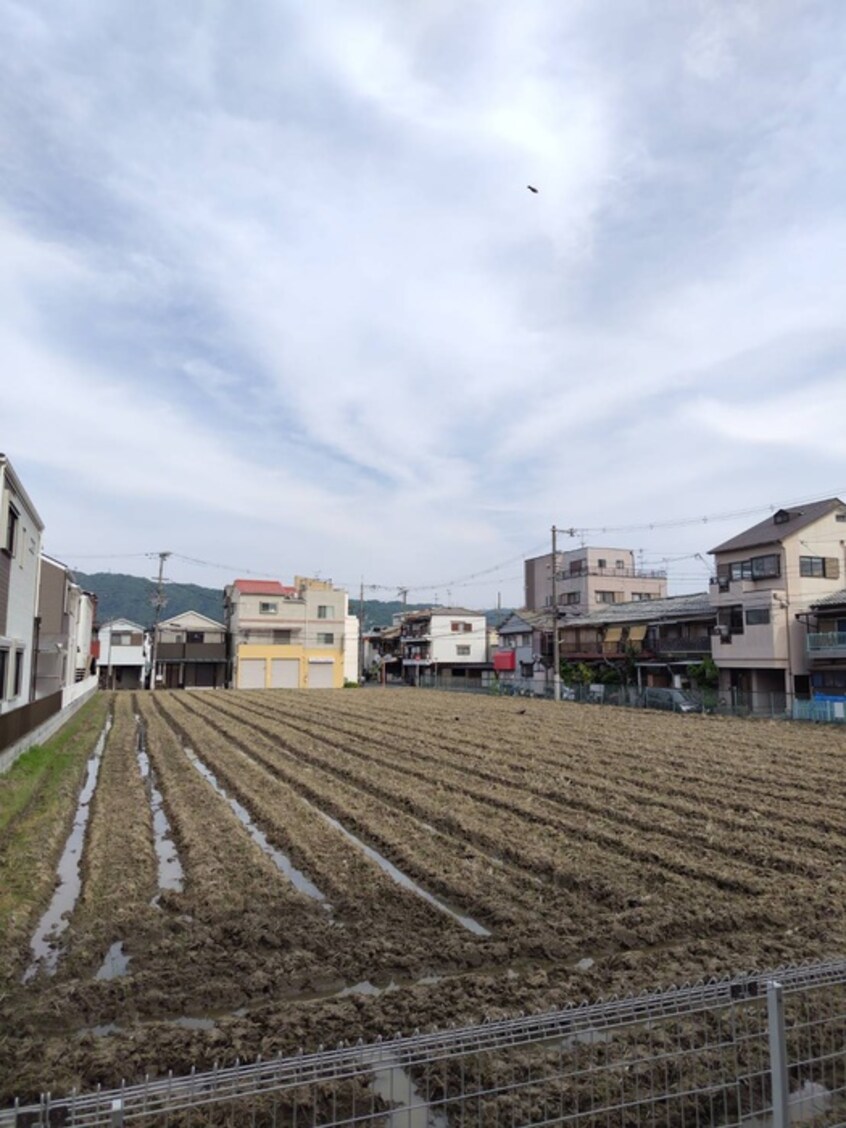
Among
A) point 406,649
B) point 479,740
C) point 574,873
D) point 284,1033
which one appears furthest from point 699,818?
point 406,649

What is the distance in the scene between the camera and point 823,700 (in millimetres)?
26188

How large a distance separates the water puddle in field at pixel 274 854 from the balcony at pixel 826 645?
81.6 feet

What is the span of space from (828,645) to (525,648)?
26.7 meters

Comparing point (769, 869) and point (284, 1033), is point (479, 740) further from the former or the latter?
point (284, 1033)

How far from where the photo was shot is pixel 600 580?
187ft

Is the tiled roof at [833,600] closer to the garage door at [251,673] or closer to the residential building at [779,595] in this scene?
the residential building at [779,595]

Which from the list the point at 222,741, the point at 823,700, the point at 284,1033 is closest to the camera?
the point at 284,1033

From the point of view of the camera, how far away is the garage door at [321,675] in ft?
179

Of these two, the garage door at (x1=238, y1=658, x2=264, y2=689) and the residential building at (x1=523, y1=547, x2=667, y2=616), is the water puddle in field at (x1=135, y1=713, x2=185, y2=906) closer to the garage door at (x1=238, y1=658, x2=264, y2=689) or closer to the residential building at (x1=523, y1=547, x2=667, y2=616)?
the garage door at (x1=238, y1=658, x2=264, y2=689)

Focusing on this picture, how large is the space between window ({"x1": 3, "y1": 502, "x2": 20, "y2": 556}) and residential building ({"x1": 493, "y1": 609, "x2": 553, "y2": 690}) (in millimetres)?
36936

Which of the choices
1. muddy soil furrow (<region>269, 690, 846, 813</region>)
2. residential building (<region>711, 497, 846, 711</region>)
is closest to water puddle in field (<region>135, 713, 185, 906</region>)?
muddy soil furrow (<region>269, 690, 846, 813</region>)

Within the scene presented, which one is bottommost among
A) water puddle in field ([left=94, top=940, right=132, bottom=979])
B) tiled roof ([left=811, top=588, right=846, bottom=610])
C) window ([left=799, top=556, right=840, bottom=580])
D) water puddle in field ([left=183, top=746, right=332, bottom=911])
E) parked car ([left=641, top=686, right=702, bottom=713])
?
water puddle in field ([left=94, top=940, right=132, bottom=979])

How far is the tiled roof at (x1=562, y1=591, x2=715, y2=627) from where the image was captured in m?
37.8

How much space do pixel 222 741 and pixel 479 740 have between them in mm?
7410
